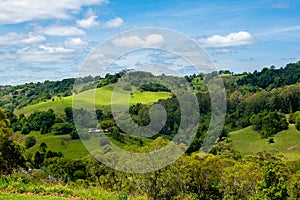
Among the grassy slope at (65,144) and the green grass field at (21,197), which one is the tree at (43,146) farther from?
the green grass field at (21,197)

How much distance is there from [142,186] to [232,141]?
5474 centimetres

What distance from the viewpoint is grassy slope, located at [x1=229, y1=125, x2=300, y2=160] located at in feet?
223

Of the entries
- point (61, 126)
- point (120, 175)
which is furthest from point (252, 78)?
point (120, 175)

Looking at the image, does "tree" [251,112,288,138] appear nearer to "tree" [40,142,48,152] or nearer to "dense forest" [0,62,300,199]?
"dense forest" [0,62,300,199]

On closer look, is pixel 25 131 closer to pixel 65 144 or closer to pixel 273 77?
pixel 65 144

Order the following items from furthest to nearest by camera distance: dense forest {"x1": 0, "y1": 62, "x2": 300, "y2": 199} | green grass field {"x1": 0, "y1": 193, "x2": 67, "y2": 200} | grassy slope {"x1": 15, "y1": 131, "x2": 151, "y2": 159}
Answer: grassy slope {"x1": 15, "y1": 131, "x2": 151, "y2": 159} → dense forest {"x1": 0, "y1": 62, "x2": 300, "y2": 199} → green grass field {"x1": 0, "y1": 193, "x2": 67, "y2": 200}

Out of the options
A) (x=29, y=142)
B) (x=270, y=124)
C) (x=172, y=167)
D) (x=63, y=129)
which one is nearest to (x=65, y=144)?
(x=29, y=142)

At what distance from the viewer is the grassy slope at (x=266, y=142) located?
68.1 metres

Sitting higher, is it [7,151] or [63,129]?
[7,151]

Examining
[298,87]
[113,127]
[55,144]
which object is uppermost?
[298,87]

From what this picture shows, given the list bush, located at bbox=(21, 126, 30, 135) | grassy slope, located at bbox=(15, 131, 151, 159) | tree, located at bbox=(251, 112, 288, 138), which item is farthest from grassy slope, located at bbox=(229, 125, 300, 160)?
bush, located at bbox=(21, 126, 30, 135)

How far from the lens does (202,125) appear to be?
82625mm

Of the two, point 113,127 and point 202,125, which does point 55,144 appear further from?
point 202,125

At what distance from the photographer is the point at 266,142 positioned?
73.8m
